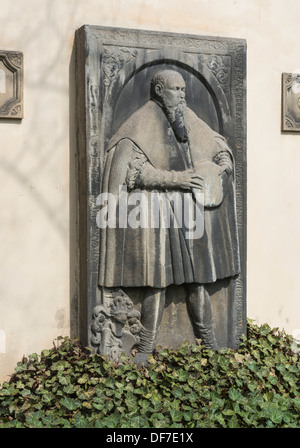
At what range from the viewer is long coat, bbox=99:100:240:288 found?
4.29 m

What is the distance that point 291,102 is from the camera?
5.01 meters

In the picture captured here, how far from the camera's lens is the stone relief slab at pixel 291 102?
16.3 feet

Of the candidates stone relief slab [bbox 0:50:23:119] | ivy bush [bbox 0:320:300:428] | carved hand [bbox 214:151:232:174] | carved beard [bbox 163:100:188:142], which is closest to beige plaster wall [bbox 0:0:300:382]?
stone relief slab [bbox 0:50:23:119]

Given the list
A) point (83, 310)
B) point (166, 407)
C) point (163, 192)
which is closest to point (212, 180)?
point (163, 192)

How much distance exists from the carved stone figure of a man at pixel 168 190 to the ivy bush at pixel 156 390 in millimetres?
251

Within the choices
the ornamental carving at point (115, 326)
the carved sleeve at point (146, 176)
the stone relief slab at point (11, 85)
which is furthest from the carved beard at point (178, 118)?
the ornamental carving at point (115, 326)

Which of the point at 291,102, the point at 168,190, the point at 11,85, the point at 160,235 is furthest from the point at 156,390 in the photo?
the point at 291,102

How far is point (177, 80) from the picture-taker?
4.37 m

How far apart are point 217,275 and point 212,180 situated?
0.66m

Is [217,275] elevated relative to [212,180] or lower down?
lower down

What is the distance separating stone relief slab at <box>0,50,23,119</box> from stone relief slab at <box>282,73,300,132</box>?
2.00 m

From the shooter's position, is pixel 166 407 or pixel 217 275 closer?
pixel 166 407

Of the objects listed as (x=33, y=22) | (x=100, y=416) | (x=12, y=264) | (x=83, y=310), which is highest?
(x=33, y=22)

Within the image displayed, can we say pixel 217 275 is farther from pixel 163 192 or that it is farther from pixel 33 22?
pixel 33 22
